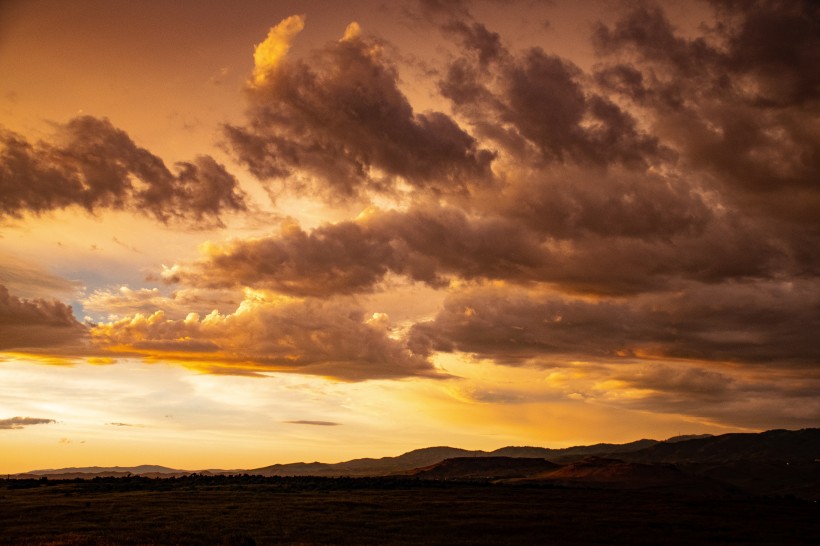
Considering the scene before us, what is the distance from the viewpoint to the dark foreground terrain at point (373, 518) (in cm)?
5944

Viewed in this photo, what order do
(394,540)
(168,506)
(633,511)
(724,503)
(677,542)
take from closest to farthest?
1. (394,540)
2. (677,542)
3. (168,506)
4. (633,511)
5. (724,503)

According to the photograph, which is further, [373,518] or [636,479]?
[636,479]

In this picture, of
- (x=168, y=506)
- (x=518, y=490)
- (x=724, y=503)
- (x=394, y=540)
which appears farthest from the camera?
(x=518, y=490)

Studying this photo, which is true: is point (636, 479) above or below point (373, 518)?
below

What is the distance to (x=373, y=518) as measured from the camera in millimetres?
74688

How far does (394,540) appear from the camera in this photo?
5847cm

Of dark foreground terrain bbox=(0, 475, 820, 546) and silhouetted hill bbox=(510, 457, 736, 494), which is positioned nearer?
dark foreground terrain bbox=(0, 475, 820, 546)

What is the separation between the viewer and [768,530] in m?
74.3

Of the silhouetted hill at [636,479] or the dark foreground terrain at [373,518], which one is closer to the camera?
the dark foreground terrain at [373,518]

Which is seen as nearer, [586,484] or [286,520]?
[286,520]

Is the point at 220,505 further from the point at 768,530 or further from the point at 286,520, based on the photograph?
the point at 768,530

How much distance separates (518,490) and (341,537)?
73.4 metres

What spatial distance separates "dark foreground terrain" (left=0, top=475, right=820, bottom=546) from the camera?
5944 cm

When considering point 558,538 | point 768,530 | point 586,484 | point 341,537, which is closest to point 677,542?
point 558,538
